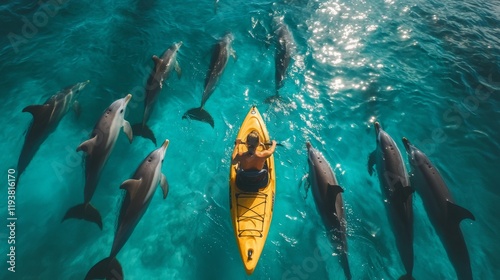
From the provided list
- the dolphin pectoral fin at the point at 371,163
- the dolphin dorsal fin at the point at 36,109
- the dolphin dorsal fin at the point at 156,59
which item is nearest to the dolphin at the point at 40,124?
the dolphin dorsal fin at the point at 36,109

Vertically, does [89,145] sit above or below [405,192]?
above

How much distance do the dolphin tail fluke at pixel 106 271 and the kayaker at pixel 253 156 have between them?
3.86 meters

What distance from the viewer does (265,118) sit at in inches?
428

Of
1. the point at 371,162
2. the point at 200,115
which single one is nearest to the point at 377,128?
the point at 371,162

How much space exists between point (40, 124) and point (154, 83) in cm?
373

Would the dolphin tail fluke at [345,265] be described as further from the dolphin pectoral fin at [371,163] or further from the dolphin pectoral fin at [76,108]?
the dolphin pectoral fin at [76,108]

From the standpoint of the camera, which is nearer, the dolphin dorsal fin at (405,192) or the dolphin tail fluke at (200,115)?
the dolphin dorsal fin at (405,192)

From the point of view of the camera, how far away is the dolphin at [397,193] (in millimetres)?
7164

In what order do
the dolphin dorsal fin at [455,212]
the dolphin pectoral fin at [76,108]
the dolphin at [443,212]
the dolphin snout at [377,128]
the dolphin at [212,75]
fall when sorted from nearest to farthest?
the dolphin at [443,212], the dolphin dorsal fin at [455,212], the dolphin snout at [377,128], the dolphin pectoral fin at [76,108], the dolphin at [212,75]

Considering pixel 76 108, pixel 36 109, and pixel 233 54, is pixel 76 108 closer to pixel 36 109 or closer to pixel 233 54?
pixel 36 109

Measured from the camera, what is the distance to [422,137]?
34.8 ft

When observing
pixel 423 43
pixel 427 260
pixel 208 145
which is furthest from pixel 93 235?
pixel 423 43

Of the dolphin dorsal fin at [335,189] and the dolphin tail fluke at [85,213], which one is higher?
the dolphin dorsal fin at [335,189]

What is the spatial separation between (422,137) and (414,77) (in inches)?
138
